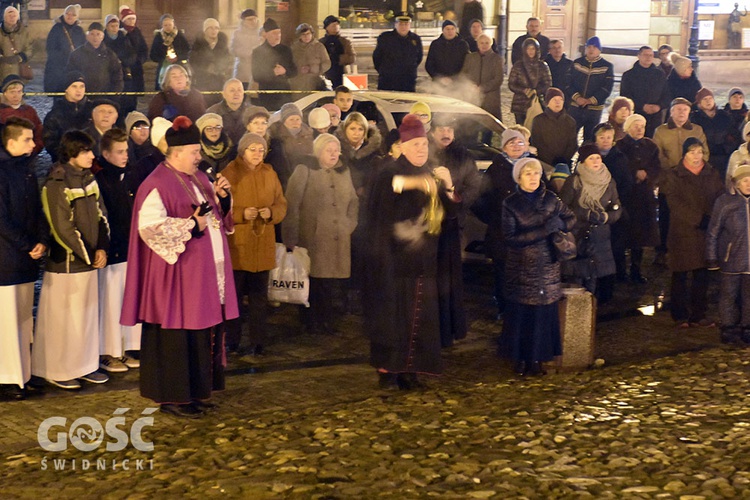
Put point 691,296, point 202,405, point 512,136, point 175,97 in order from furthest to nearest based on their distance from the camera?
1. point 175,97
2. point 691,296
3. point 512,136
4. point 202,405

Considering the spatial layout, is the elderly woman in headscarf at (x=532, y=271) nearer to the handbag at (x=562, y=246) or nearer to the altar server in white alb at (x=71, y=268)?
the handbag at (x=562, y=246)

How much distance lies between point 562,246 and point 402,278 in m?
1.26

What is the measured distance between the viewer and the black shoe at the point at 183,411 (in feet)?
28.6

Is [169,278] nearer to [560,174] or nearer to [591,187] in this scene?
[591,187]

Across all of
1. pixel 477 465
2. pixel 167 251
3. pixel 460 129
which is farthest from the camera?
pixel 460 129

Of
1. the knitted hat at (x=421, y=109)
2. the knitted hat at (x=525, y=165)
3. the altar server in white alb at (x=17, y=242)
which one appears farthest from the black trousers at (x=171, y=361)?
the knitted hat at (x=421, y=109)

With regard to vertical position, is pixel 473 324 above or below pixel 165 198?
below

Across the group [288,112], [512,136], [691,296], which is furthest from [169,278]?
[691,296]

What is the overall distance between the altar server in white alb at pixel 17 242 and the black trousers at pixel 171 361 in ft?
3.32

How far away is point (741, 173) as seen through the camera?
35.5 ft

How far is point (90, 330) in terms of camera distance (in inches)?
373

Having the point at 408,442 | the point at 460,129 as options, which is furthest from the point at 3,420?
the point at 460,129

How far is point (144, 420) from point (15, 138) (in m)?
2.09

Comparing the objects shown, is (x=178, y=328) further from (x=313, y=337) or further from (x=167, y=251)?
(x=313, y=337)
